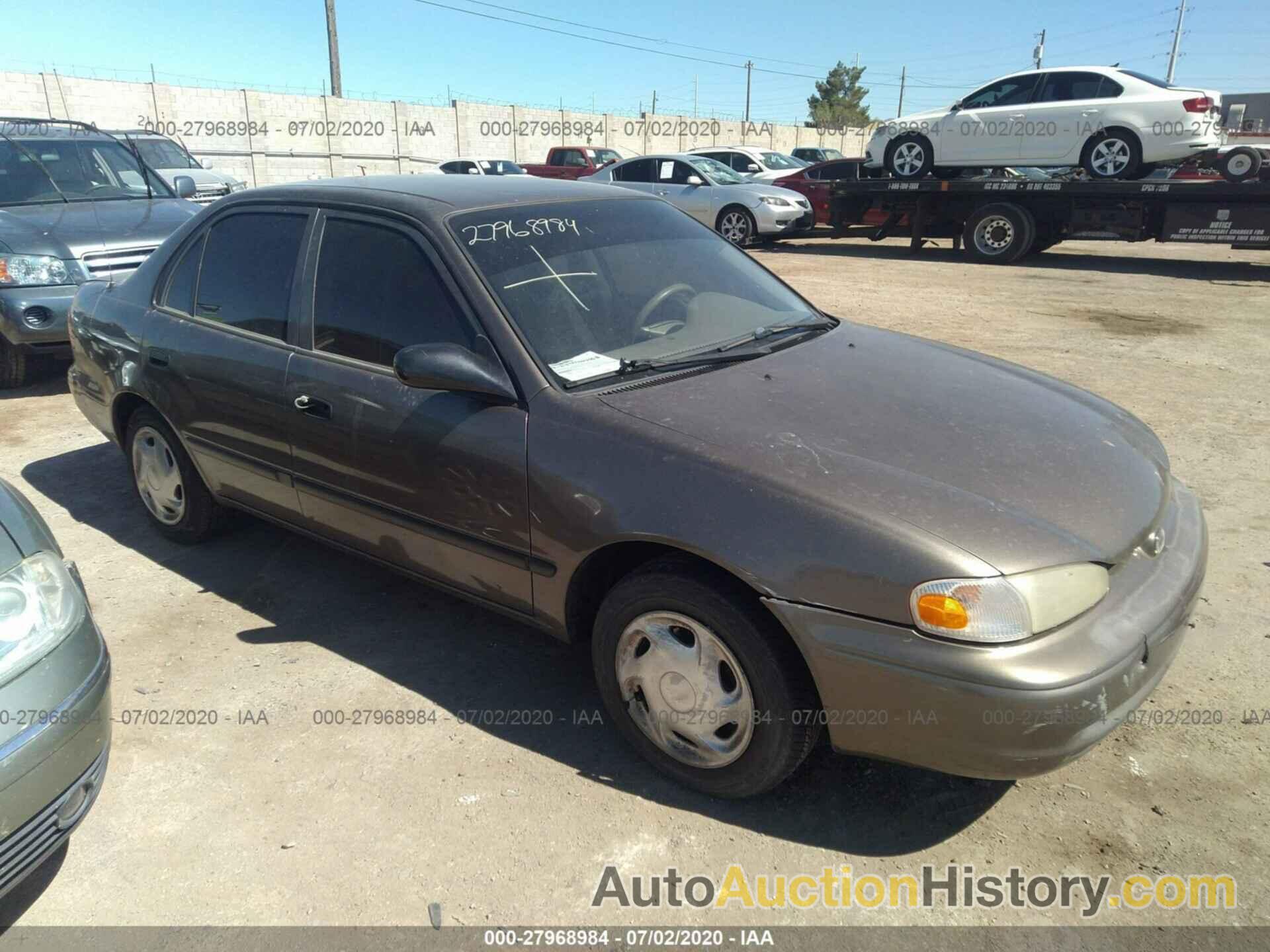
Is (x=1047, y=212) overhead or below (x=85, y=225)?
overhead

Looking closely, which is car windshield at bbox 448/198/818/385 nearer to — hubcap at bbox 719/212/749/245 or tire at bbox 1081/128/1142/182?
tire at bbox 1081/128/1142/182

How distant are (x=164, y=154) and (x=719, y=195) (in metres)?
9.45

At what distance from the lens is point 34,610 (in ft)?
7.64

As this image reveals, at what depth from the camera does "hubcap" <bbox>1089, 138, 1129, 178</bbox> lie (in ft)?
42.8

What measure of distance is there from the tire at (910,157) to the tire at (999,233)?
1.18m

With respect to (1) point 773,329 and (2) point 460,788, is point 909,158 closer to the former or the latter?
(1) point 773,329

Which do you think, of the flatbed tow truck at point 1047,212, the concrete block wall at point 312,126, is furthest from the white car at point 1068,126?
the concrete block wall at point 312,126

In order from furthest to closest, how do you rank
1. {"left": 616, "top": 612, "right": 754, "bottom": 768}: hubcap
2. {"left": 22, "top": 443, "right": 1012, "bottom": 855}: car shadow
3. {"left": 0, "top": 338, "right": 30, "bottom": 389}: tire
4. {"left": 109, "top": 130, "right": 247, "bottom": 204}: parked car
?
{"left": 109, "top": 130, "right": 247, "bottom": 204}: parked car → {"left": 0, "top": 338, "right": 30, "bottom": 389}: tire → {"left": 22, "top": 443, "right": 1012, "bottom": 855}: car shadow → {"left": 616, "top": 612, "right": 754, "bottom": 768}: hubcap

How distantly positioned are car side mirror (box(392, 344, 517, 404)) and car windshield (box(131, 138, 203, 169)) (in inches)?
585

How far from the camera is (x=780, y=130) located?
155ft

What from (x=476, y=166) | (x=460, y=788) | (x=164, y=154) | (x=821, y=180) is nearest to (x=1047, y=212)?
(x=821, y=180)

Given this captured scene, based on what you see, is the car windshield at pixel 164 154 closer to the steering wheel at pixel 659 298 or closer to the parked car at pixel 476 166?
the parked car at pixel 476 166

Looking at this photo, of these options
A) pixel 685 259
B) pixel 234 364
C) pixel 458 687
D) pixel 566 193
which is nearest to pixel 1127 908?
pixel 458 687

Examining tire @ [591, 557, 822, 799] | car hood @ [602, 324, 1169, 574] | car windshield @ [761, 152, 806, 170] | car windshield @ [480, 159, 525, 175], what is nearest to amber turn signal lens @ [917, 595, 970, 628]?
car hood @ [602, 324, 1169, 574]
